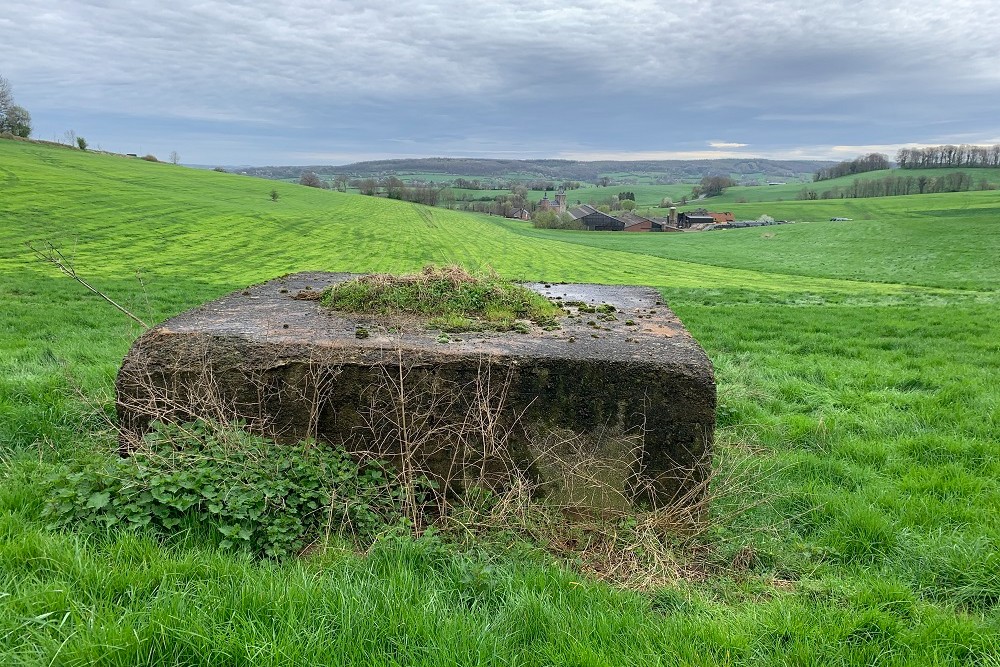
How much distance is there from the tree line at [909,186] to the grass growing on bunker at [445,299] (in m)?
101

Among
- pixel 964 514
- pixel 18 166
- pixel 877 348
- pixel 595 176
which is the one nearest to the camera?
pixel 964 514

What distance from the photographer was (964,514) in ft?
13.0

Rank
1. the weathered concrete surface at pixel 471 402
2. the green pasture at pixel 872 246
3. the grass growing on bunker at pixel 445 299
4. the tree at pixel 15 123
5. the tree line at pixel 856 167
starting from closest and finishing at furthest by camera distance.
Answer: the weathered concrete surface at pixel 471 402
the grass growing on bunker at pixel 445 299
the green pasture at pixel 872 246
the tree at pixel 15 123
the tree line at pixel 856 167

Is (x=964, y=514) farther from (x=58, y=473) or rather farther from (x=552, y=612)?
(x=58, y=473)

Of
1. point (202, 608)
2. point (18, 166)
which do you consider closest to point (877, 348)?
point (202, 608)

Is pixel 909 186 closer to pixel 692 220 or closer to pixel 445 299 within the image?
pixel 692 220

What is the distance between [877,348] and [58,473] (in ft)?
34.8

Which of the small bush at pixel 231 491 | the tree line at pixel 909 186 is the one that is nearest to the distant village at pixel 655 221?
the tree line at pixel 909 186

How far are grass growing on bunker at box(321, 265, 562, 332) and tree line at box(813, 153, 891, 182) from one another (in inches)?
5350

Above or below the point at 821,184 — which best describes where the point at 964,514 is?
A: below

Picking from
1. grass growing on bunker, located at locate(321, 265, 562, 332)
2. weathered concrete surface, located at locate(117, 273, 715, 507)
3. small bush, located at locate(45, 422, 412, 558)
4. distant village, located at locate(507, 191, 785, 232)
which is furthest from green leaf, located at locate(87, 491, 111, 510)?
distant village, located at locate(507, 191, 785, 232)

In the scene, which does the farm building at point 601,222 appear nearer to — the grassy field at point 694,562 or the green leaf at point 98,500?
the grassy field at point 694,562

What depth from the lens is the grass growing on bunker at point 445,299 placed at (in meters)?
5.20

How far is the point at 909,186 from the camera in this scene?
300ft
